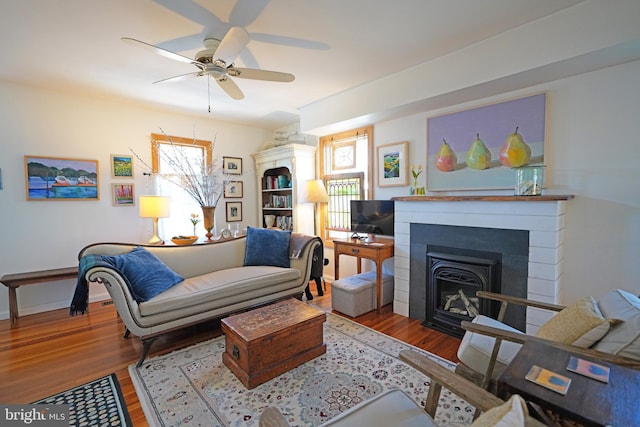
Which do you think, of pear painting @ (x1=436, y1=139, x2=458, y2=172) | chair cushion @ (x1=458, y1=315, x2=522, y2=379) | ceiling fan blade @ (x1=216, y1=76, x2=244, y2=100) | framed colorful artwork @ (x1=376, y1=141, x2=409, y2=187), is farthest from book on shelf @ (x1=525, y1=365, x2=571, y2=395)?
ceiling fan blade @ (x1=216, y1=76, x2=244, y2=100)

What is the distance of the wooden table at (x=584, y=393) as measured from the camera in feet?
2.70

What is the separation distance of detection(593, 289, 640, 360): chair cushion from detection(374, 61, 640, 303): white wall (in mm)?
1115

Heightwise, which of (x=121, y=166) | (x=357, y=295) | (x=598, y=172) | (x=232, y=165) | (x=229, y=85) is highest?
(x=229, y=85)

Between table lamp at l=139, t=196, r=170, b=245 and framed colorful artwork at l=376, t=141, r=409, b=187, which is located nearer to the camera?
framed colorful artwork at l=376, t=141, r=409, b=187

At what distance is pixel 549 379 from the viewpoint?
3.22 ft

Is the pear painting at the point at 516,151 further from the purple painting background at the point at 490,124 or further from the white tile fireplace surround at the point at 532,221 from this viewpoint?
the white tile fireplace surround at the point at 532,221

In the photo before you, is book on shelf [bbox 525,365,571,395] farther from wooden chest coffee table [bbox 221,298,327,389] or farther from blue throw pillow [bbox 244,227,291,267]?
blue throw pillow [bbox 244,227,291,267]

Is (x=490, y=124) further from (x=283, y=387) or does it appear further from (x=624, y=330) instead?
(x=283, y=387)

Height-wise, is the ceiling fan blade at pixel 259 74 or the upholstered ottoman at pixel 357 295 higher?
the ceiling fan blade at pixel 259 74

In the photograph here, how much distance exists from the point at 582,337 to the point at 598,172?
1.62 m

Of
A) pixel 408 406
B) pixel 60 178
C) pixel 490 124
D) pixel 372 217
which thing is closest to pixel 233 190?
pixel 60 178

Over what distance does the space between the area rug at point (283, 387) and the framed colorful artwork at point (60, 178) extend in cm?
252

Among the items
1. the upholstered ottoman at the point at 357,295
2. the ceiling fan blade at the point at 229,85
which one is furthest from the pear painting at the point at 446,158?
the ceiling fan blade at the point at 229,85

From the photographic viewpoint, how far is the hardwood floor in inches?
76.7
